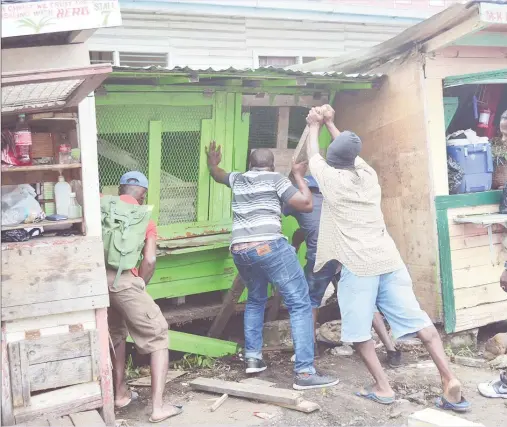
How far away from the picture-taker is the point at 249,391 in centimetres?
488

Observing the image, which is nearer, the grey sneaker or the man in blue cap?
the grey sneaker

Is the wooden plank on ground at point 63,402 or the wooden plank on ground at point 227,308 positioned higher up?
the wooden plank on ground at point 227,308

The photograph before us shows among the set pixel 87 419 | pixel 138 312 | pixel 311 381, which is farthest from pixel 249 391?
pixel 87 419

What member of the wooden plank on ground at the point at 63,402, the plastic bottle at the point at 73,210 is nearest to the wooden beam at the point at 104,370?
the wooden plank on ground at the point at 63,402

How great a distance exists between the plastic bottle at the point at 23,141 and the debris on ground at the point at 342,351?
134 inches

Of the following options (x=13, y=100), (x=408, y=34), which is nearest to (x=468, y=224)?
(x=408, y=34)

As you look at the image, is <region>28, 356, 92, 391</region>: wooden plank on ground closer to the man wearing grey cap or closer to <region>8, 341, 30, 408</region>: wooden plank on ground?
<region>8, 341, 30, 408</region>: wooden plank on ground

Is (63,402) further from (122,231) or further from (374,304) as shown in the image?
(374,304)

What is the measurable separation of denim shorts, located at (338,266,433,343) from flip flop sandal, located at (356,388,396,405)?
488mm

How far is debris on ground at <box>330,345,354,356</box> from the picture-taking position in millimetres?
6043

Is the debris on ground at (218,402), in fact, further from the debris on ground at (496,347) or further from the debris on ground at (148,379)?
the debris on ground at (496,347)

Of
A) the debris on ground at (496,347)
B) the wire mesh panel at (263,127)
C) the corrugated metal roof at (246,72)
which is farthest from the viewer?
the wire mesh panel at (263,127)

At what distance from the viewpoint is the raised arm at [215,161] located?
6.10 meters

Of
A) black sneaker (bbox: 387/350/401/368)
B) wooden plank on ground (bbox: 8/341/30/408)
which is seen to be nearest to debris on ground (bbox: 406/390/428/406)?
black sneaker (bbox: 387/350/401/368)
